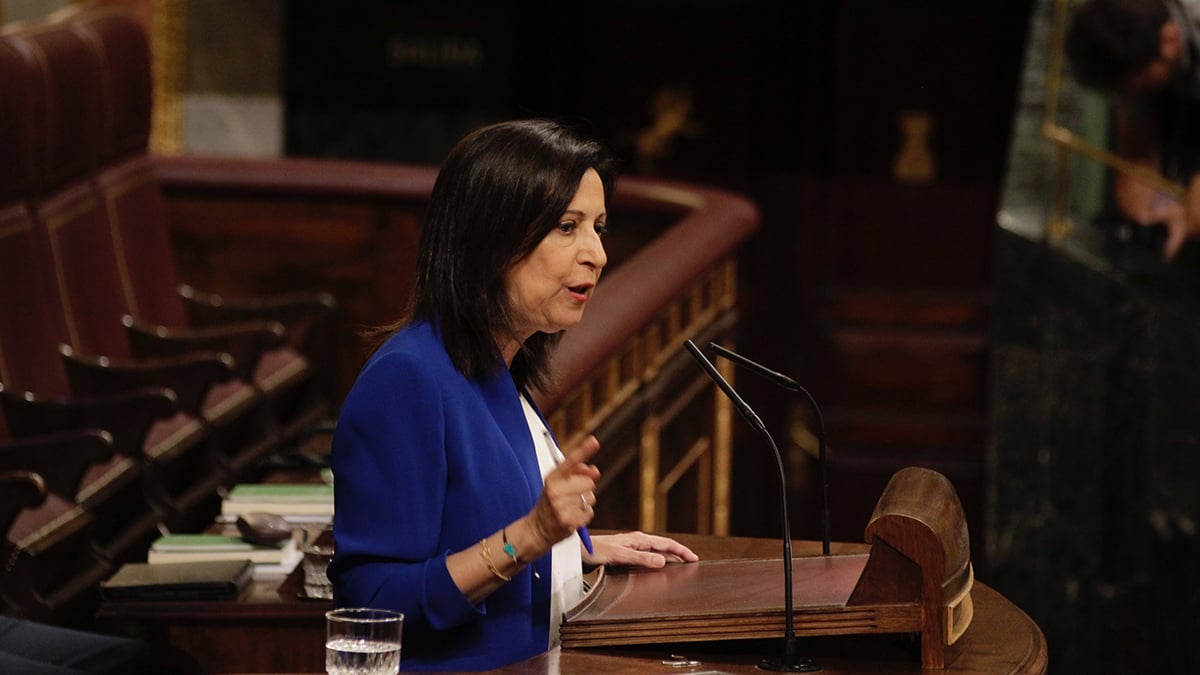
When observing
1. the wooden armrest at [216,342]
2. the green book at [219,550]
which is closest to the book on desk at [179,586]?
the green book at [219,550]

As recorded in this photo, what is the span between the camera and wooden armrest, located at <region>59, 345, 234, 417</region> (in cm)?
399

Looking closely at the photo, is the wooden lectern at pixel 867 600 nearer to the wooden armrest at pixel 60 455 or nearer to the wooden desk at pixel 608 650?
the wooden desk at pixel 608 650

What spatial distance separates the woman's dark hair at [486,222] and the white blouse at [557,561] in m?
0.16

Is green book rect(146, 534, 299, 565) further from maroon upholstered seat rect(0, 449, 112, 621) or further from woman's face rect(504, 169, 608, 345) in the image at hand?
woman's face rect(504, 169, 608, 345)

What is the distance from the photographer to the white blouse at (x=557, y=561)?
194cm

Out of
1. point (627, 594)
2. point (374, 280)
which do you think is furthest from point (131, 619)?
point (374, 280)

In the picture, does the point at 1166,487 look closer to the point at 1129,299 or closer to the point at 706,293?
the point at 1129,299

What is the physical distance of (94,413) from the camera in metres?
3.73

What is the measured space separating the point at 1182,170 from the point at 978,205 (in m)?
1.85

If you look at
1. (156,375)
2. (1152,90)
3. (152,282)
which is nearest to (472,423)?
(156,375)

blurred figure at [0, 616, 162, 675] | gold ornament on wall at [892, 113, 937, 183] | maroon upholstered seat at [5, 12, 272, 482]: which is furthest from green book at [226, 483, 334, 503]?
gold ornament on wall at [892, 113, 937, 183]

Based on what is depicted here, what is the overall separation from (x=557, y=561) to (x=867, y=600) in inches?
15.1

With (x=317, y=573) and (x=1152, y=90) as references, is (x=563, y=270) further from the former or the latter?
(x=1152, y=90)

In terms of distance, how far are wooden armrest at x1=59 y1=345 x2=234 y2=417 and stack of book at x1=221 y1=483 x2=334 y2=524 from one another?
0.97 metres
